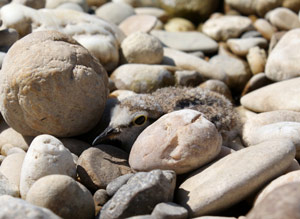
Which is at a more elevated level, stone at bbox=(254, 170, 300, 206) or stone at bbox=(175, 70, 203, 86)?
stone at bbox=(254, 170, 300, 206)

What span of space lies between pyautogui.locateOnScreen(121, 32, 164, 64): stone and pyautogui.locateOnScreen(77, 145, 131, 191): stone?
2.77m

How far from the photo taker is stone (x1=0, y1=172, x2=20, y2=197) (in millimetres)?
3594

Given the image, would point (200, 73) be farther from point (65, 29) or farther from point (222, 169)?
point (222, 169)

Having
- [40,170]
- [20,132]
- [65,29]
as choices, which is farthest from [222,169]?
[65,29]

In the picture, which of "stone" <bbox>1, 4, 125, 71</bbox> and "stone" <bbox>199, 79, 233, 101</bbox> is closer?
"stone" <bbox>1, 4, 125, 71</bbox>

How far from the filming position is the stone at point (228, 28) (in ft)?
28.3

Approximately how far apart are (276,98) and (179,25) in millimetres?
4522

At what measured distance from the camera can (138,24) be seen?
799 centimetres

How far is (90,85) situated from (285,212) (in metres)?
2.56

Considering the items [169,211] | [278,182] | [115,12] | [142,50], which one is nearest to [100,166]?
[169,211]

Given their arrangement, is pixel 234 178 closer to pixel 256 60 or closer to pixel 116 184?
pixel 116 184

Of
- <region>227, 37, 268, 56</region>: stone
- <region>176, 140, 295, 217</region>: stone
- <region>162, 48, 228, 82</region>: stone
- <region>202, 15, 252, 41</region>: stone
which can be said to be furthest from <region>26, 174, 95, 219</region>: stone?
<region>202, 15, 252, 41</region>: stone

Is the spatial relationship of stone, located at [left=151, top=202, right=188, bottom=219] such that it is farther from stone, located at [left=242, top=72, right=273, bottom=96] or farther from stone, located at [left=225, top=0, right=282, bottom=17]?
stone, located at [left=225, top=0, right=282, bottom=17]

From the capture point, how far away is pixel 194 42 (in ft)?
27.2
